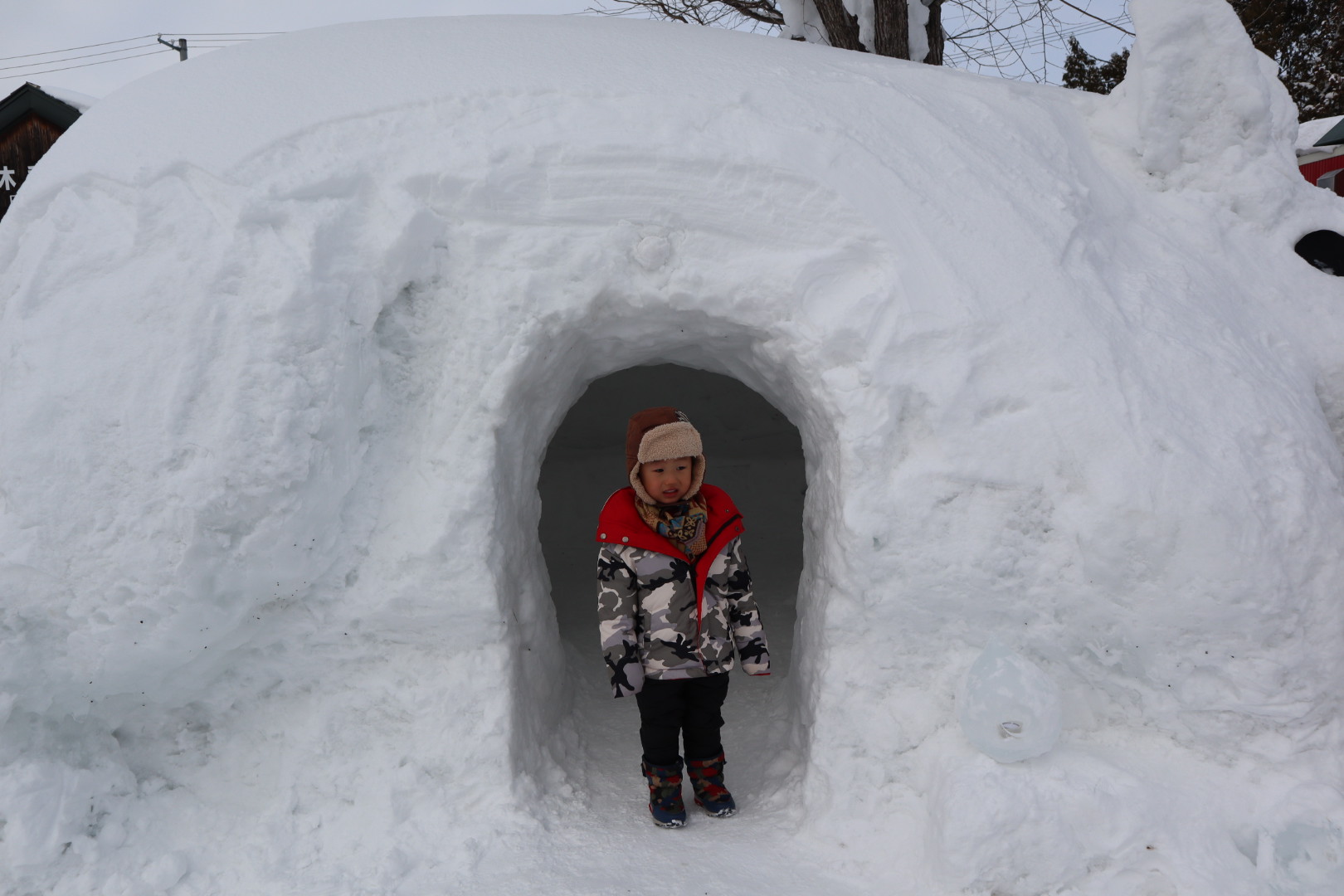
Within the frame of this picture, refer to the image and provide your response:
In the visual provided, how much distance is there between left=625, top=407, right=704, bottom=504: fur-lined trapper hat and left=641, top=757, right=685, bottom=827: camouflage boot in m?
0.99

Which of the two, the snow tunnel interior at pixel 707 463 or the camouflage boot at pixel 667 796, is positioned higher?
the snow tunnel interior at pixel 707 463

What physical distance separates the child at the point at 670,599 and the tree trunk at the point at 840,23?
17.5ft

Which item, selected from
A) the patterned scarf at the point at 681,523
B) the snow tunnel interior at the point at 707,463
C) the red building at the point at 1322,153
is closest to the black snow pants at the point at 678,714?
the patterned scarf at the point at 681,523

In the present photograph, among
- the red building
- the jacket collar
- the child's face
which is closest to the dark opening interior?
the jacket collar

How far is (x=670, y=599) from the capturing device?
309cm

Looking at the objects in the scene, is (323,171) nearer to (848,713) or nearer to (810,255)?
(810,255)

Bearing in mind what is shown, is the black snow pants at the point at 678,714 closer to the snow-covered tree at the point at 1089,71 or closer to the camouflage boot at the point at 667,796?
the camouflage boot at the point at 667,796

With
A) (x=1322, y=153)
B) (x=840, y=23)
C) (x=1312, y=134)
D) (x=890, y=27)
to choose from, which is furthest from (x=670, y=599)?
(x=1312, y=134)

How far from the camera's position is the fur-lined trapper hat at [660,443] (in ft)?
9.87

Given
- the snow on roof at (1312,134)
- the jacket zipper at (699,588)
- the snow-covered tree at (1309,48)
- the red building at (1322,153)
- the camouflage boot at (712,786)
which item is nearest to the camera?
the jacket zipper at (699,588)

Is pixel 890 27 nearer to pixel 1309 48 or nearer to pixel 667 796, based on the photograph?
pixel 667 796

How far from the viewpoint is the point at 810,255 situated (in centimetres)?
322

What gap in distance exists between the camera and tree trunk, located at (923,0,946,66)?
7.49 metres

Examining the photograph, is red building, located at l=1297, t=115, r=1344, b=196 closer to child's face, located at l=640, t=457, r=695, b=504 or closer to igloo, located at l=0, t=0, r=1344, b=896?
igloo, located at l=0, t=0, r=1344, b=896
